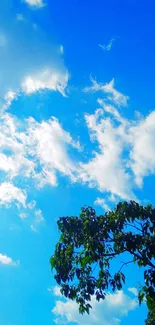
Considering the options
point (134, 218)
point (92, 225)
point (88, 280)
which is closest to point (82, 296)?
point (88, 280)

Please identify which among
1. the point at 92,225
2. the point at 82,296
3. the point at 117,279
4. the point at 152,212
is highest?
the point at 152,212

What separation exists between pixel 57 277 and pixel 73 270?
90cm

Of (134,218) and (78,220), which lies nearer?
(134,218)

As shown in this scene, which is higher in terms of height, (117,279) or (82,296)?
(117,279)

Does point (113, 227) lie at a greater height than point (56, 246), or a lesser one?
greater

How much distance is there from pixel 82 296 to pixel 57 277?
5.00 feet

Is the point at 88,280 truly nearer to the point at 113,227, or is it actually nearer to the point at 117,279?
the point at 117,279

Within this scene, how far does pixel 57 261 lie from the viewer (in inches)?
582

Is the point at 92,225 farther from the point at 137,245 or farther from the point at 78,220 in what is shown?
the point at 137,245

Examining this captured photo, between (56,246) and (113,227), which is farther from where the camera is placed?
(56,246)

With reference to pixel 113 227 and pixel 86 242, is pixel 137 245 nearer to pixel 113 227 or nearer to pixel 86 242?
pixel 113 227

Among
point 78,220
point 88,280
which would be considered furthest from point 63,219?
point 88,280

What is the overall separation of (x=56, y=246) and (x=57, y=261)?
→ 76 centimetres

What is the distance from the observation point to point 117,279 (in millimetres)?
14945
